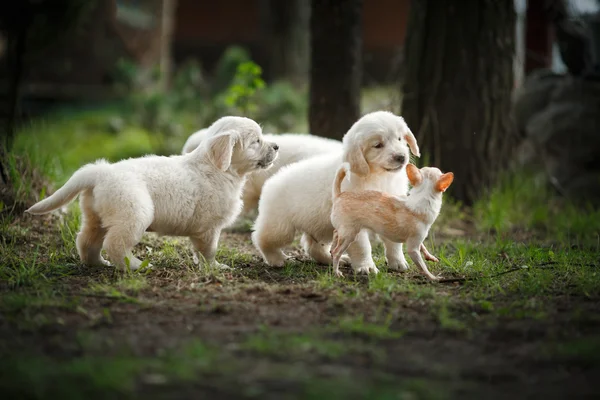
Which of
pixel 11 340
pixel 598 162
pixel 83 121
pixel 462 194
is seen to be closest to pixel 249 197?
pixel 462 194

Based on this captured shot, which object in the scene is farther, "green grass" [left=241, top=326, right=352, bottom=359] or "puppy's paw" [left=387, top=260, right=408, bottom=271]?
"puppy's paw" [left=387, top=260, right=408, bottom=271]

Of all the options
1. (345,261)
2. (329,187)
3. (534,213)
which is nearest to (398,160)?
(329,187)

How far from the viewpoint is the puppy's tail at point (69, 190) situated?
4844mm

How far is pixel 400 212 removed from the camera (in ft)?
16.0

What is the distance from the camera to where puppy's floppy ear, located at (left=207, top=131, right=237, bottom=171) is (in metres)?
5.34

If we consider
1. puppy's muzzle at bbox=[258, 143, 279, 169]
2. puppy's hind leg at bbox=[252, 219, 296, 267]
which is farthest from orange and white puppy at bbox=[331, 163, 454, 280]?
puppy's muzzle at bbox=[258, 143, 279, 169]

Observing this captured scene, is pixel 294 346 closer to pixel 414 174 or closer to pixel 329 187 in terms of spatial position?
pixel 414 174

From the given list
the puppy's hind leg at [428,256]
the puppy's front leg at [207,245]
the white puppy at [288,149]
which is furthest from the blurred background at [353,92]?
the puppy's hind leg at [428,256]

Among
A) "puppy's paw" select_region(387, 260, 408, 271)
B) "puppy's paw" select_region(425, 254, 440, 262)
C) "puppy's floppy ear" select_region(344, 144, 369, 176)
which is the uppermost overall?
"puppy's floppy ear" select_region(344, 144, 369, 176)

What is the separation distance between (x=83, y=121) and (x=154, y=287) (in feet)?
29.9

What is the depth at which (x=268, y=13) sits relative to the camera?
17.6m

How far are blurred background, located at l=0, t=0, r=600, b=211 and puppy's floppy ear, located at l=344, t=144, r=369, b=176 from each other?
296cm

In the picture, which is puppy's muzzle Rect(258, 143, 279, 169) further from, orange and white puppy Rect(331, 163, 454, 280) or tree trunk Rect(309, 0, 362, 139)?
tree trunk Rect(309, 0, 362, 139)

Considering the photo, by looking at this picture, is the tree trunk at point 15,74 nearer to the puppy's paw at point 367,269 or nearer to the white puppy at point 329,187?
the white puppy at point 329,187
